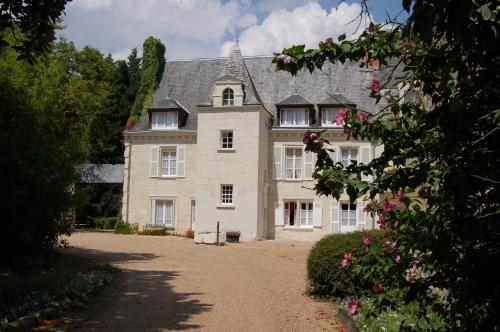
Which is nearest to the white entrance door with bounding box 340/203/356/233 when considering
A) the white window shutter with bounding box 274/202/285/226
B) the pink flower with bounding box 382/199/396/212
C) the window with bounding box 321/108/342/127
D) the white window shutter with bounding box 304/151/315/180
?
the white window shutter with bounding box 304/151/315/180

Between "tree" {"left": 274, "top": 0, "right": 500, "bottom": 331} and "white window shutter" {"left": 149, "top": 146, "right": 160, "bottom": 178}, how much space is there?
24.7m

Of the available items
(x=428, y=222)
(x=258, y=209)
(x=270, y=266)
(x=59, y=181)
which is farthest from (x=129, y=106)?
(x=428, y=222)

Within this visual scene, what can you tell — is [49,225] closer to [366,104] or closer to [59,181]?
[59,181]

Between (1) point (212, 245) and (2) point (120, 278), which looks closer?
(2) point (120, 278)

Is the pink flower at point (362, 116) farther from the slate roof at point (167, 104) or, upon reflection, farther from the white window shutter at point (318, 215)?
the slate roof at point (167, 104)

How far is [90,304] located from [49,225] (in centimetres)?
162

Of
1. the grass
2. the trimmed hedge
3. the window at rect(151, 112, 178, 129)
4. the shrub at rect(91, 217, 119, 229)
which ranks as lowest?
the grass

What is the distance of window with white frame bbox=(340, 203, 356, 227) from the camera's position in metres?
25.5

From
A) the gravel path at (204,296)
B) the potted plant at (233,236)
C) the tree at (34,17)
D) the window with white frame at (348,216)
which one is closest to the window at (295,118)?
the window with white frame at (348,216)

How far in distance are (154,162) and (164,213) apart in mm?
2763

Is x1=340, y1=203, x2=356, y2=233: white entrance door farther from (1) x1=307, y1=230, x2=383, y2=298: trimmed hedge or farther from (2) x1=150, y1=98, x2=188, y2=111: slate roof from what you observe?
(1) x1=307, y1=230, x2=383, y2=298: trimmed hedge

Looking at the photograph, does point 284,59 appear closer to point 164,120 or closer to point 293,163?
point 293,163

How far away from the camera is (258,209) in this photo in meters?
25.0

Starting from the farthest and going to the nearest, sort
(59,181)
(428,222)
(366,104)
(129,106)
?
(129,106) < (366,104) < (59,181) < (428,222)
